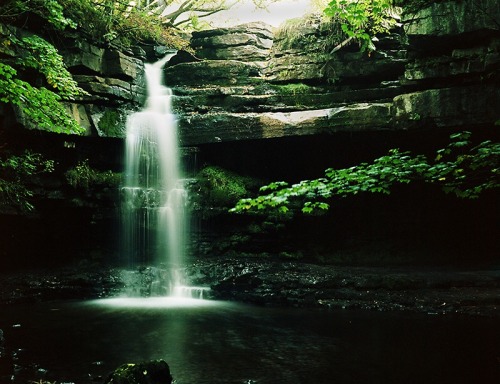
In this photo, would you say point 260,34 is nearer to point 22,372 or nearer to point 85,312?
point 85,312

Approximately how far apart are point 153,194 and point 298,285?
17.9ft

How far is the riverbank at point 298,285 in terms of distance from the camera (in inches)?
361

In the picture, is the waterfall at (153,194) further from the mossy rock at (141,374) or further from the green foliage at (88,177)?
the mossy rock at (141,374)

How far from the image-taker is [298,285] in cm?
1020

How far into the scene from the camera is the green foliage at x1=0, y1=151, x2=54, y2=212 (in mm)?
8805

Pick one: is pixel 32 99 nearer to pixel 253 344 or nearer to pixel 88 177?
pixel 88 177

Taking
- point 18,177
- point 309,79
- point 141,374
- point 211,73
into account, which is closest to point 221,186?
point 211,73

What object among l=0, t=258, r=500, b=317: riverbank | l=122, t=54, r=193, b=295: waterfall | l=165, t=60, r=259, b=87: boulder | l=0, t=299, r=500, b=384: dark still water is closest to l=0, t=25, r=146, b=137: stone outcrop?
l=122, t=54, r=193, b=295: waterfall

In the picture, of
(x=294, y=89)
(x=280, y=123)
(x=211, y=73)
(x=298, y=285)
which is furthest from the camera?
(x=211, y=73)

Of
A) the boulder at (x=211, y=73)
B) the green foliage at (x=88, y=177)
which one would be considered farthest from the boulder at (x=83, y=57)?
the green foliage at (x=88, y=177)

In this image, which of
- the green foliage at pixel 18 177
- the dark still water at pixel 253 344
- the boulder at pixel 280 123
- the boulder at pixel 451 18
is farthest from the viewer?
the boulder at pixel 280 123

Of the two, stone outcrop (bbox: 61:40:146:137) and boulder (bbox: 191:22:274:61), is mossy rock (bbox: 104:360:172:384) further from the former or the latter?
boulder (bbox: 191:22:274:61)

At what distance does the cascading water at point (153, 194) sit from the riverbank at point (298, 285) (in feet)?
3.30

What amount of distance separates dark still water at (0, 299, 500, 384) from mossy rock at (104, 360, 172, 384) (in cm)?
72
